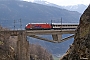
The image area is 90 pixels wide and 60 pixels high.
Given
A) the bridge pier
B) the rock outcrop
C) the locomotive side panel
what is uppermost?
the rock outcrop

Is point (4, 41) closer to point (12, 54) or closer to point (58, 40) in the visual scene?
point (12, 54)

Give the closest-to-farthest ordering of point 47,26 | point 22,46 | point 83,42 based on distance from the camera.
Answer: point 83,42
point 22,46
point 47,26

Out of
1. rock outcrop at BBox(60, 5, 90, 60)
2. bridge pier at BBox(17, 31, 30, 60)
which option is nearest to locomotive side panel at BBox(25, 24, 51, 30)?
bridge pier at BBox(17, 31, 30, 60)

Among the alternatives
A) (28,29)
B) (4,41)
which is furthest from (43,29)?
(4,41)

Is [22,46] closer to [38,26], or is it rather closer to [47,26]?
[38,26]

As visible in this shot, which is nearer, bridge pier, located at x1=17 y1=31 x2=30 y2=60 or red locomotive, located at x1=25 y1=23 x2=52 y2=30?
bridge pier, located at x1=17 y1=31 x2=30 y2=60

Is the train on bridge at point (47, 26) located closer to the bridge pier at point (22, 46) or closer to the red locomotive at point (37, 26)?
the red locomotive at point (37, 26)

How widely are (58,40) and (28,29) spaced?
7076 mm

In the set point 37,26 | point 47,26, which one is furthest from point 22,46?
point 47,26

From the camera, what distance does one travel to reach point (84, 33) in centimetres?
1295

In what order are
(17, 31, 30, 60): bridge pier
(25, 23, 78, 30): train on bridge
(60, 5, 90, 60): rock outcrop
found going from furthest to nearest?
(25, 23, 78, 30): train on bridge < (17, 31, 30, 60): bridge pier < (60, 5, 90, 60): rock outcrop

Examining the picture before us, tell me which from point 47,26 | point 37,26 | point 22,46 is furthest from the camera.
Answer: point 37,26

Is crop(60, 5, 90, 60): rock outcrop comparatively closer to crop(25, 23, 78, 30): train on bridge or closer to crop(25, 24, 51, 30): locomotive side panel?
crop(25, 23, 78, 30): train on bridge

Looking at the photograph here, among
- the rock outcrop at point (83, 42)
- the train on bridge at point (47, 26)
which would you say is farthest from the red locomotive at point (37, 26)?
the rock outcrop at point (83, 42)
